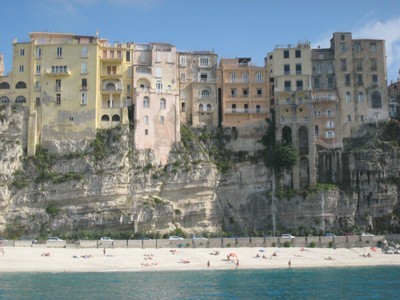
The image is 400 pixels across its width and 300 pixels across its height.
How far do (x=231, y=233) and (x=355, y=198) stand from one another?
15.5 metres

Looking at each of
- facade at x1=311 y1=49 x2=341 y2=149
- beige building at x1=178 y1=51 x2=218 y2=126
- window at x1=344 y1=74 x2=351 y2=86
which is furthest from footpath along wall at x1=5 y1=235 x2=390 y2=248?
window at x1=344 y1=74 x2=351 y2=86

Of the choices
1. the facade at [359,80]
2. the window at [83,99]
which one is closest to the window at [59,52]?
the window at [83,99]

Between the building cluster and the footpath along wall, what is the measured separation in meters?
11.5

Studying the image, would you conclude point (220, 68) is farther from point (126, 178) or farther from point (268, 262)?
point (268, 262)

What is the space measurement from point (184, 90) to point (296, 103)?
1497 centimetres

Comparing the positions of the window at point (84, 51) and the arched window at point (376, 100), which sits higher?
the window at point (84, 51)

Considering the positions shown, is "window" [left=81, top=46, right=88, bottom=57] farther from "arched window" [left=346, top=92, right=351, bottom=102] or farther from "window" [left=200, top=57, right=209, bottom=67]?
"arched window" [left=346, top=92, right=351, bottom=102]

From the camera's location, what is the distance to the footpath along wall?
214 ft

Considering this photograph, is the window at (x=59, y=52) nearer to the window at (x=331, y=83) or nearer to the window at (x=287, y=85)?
the window at (x=287, y=85)

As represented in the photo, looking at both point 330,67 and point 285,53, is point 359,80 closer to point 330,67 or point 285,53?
point 330,67

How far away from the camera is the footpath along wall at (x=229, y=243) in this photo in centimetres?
6512

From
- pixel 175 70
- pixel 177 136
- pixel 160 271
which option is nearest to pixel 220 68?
pixel 175 70

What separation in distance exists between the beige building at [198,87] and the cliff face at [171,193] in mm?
5590

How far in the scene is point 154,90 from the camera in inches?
3179
